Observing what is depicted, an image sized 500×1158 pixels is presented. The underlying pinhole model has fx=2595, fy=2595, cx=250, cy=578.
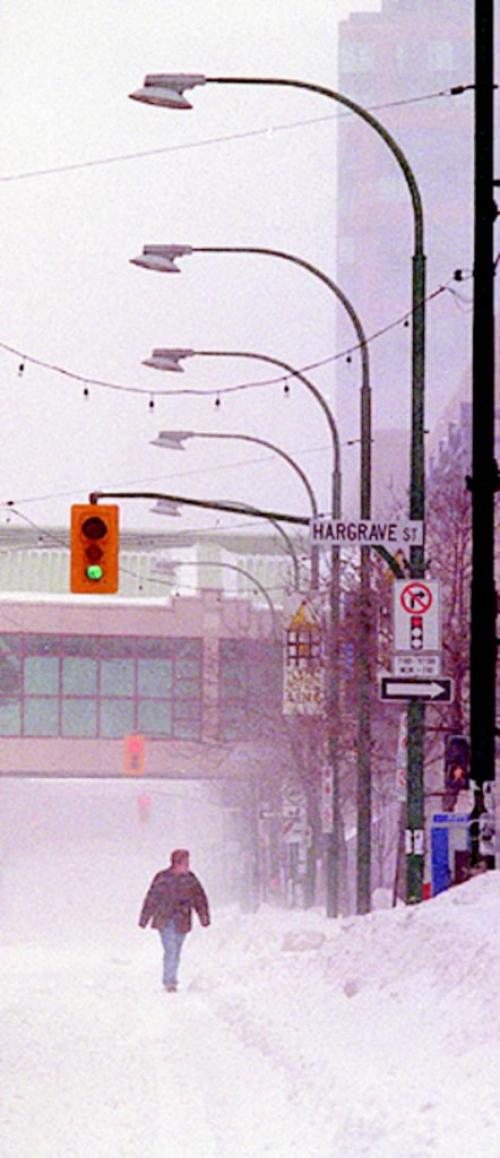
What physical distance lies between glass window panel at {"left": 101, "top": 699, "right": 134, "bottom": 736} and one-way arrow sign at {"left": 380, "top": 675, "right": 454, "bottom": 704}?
74532 millimetres

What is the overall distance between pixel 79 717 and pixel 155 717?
10.1 feet

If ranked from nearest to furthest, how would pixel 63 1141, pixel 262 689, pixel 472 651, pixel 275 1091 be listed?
pixel 63 1141 < pixel 275 1091 < pixel 472 651 < pixel 262 689

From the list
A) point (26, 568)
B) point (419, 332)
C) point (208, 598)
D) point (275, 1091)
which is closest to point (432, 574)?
point (419, 332)

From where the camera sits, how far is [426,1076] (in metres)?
14.5

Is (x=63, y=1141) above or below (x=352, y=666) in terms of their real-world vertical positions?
below

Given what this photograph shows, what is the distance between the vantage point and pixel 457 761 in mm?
26844

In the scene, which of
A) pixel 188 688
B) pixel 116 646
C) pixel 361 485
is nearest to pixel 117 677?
pixel 116 646

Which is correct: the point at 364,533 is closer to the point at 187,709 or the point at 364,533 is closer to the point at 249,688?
the point at 249,688

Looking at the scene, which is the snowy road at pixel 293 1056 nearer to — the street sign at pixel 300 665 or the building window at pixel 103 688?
the street sign at pixel 300 665

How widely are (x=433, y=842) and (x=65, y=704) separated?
75.0 metres

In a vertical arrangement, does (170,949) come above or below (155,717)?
below

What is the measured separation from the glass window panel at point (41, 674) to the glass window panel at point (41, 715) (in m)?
0.37

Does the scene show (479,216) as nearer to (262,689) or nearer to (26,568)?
(262,689)

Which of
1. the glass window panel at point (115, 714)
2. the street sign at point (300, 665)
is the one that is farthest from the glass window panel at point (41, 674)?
the street sign at point (300, 665)
